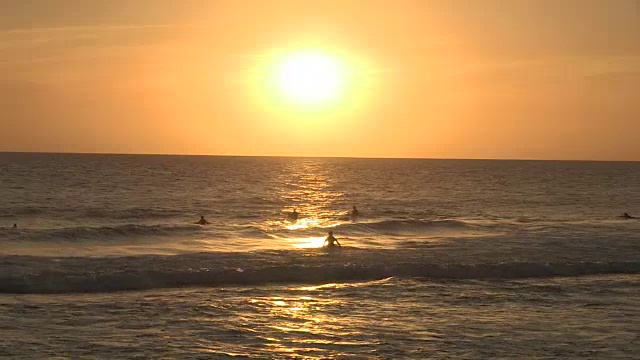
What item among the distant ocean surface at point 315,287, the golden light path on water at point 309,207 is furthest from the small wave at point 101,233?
the golden light path on water at point 309,207

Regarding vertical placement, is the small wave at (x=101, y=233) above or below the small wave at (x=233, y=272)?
above

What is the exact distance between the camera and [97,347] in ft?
52.5

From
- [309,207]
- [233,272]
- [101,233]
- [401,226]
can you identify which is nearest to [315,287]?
[233,272]

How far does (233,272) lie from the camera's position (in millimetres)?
26250

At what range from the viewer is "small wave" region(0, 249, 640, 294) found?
956 inches

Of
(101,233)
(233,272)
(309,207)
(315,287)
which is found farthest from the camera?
(309,207)

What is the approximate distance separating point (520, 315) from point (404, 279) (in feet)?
20.9

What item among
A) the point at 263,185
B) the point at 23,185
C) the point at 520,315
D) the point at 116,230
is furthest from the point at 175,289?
the point at 263,185

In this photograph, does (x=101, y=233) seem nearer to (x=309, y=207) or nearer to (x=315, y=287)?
(x=315, y=287)

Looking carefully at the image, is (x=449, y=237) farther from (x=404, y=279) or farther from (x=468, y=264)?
(x=404, y=279)

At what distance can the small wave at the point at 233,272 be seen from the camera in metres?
24.3

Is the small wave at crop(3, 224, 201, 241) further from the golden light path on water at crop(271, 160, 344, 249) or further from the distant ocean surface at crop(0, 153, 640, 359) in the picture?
the golden light path on water at crop(271, 160, 344, 249)

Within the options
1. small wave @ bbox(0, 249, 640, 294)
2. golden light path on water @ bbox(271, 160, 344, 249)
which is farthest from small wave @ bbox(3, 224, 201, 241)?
small wave @ bbox(0, 249, 640, 294)

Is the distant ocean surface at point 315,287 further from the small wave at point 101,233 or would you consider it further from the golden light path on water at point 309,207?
the golden light path on water at point 309,207
